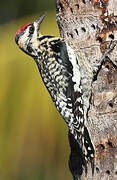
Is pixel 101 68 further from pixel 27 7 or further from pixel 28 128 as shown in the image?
pixel 27 7

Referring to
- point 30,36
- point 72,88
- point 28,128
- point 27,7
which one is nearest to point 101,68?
point 72,88

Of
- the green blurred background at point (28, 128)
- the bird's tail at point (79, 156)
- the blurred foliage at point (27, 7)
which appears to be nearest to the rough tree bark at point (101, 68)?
the bird's tail at point (79, 156)

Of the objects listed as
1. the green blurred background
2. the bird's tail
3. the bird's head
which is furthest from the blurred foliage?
the bird's tail

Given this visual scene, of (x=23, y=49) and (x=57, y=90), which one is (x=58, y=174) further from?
(x=23, y=49)

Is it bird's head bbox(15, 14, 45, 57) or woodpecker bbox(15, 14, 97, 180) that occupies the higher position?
bird's head bbox(15, 14, 45, 57)

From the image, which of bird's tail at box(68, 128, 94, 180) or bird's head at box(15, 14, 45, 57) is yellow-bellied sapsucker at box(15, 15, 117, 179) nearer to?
bird's tail at box(68, 128, 94, 180)

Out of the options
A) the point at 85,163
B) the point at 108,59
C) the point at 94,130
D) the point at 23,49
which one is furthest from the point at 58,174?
the point at 23,49
